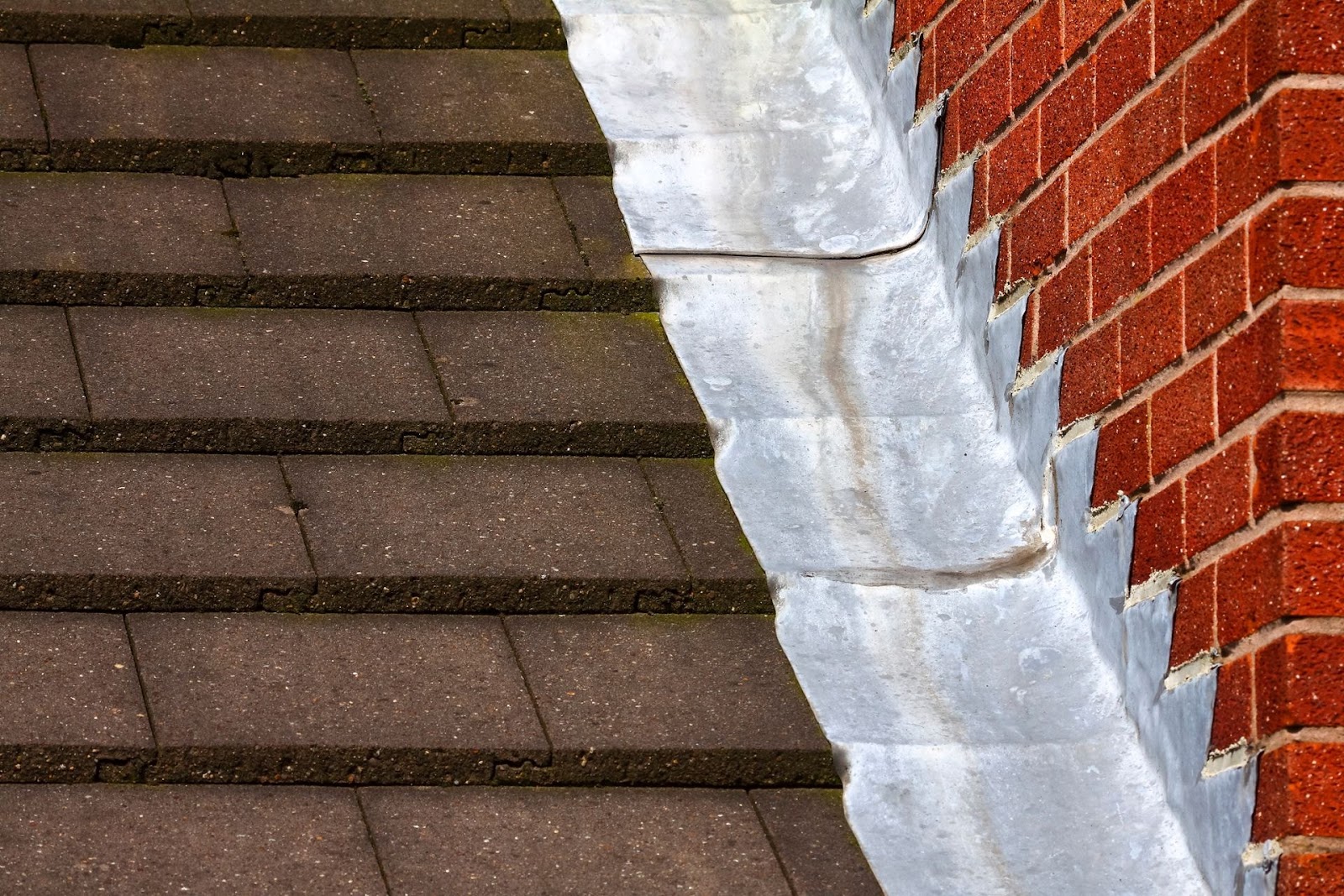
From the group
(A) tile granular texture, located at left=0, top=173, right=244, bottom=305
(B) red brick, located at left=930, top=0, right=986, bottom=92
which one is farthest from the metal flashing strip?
(A) tile granular texture, located at left=0, top=173, right=244, bottom=305

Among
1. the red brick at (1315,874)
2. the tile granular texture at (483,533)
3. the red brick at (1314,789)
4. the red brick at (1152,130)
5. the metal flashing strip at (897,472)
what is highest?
the red brick at (1152,130)

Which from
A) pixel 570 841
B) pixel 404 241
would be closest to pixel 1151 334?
pixel 570 841

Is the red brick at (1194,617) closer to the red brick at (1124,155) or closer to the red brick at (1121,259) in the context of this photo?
the red brick at (1121,259)

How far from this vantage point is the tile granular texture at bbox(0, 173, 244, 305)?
100 inches

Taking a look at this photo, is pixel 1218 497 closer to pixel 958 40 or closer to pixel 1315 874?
pixel 1315 874

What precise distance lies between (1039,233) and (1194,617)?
68 cm

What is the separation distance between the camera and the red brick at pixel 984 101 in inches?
95.0

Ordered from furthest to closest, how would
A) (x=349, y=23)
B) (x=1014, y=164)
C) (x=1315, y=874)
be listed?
1. (x=349, y=23)
2. (x=1014, y=164)
3. (x=1315, y=874)

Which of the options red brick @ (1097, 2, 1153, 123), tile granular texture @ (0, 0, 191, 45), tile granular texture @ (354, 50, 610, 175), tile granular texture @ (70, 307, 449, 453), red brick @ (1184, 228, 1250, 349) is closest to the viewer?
red brick @ (1184, 228, 1250, 349)

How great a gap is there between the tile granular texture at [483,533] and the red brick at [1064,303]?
62 cm

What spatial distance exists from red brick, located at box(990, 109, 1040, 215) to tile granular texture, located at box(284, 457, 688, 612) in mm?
701

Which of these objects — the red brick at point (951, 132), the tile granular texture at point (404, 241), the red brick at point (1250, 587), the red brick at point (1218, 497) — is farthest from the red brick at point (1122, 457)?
the tile granular texture at point (404, 241)

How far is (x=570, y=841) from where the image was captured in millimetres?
1907

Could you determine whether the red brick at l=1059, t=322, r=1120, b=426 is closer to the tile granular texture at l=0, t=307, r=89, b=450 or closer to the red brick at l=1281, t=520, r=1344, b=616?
the red brick at l=1281, t=520, r=1344, b=616
